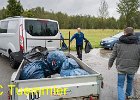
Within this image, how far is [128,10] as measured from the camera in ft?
191

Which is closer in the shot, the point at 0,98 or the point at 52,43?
the point at 0,98

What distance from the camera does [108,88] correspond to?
761 cm

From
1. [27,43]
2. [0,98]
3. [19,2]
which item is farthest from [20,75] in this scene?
[19,2]

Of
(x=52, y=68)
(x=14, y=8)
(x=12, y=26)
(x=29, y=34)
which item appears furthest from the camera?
(x=14, y=8)

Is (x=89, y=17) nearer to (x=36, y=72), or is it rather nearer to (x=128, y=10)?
(x=128, y=10)

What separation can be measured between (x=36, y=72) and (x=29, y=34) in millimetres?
5035

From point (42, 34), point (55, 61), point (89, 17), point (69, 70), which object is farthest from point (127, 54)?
point (89, 17)

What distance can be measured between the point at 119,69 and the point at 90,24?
259 feet

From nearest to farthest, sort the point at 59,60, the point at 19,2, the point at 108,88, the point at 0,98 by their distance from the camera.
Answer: the point at 59,60
the point at 0,98
the point at 108,88
the point at 19,2

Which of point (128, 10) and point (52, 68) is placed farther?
point (128, 10)

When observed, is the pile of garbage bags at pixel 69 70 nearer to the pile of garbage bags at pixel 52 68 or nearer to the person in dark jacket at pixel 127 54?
the pile of garbage bags at pixel 52 68

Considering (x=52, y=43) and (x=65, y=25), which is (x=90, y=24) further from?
(x=52, y=43)

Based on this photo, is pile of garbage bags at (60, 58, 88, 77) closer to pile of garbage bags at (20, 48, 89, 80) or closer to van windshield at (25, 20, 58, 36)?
pile of garbage bags at (20, 48, 89, 80)

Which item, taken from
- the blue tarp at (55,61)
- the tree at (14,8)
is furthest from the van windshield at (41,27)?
the tree at (14,8)
